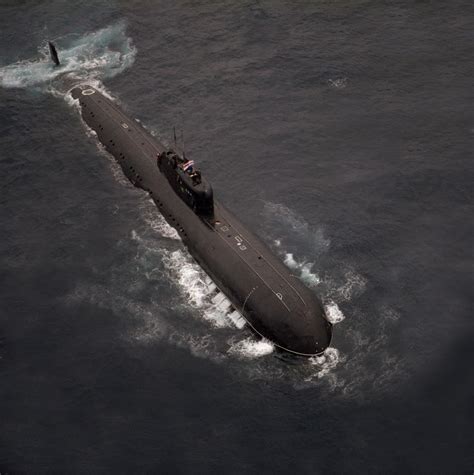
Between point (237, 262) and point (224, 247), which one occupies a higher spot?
point (224, 247)

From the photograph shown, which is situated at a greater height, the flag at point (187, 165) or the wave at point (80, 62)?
the wave at point (80, 62)

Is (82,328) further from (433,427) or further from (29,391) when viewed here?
(433,427)

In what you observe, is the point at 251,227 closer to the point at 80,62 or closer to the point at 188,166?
the point at 188,166

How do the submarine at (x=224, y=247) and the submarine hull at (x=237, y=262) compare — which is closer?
the submarine hull at (x=237, y=262)

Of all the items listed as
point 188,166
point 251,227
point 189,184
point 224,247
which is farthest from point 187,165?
point 251,227

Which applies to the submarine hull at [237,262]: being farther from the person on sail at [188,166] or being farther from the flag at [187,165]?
the flag at [187,165]

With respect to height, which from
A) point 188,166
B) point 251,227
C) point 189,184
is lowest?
point 251,227

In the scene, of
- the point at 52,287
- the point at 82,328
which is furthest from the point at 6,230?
the point at 82,328

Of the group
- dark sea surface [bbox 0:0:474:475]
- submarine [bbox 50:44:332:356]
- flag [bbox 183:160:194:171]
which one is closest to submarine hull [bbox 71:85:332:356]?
submarine [bbox 50:44:332:356]

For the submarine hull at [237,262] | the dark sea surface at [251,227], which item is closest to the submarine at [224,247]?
the submarine hull at [237,262]
